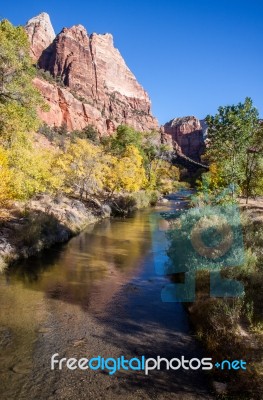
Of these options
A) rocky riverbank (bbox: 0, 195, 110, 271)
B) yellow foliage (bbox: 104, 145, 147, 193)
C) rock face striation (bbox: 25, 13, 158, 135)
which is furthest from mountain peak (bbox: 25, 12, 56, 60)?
rocky riverbank (bbox: 0, 195, 110, 271)

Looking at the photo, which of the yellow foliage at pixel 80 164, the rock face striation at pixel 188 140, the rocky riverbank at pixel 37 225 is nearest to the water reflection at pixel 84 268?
the rocky riverbank at pixel 37 225

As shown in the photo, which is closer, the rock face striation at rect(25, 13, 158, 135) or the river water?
the river water

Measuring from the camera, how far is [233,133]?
86.2 ft

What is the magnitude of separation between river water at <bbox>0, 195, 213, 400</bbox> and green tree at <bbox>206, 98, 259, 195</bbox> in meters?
12.8

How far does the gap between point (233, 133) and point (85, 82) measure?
389 feet

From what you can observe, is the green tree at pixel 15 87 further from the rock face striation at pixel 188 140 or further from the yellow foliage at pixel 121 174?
the rock face striation at pixel 188 140

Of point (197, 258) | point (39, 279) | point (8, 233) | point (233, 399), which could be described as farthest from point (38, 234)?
point (233, 399)

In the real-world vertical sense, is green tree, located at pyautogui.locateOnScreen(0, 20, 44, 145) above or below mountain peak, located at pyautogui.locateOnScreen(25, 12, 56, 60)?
below

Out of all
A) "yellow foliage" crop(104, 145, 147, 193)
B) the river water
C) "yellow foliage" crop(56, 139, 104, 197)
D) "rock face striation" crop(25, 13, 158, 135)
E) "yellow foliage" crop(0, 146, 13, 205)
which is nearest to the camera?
the river water

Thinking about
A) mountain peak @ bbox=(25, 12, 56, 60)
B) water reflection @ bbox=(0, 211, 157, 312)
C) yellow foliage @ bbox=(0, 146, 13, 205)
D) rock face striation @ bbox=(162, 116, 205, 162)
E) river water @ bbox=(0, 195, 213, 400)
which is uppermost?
mountain peak @ bbox=(25, 12, 56, 60)

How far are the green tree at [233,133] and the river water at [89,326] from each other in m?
12.8

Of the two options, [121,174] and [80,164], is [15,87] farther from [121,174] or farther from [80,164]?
[121,174]

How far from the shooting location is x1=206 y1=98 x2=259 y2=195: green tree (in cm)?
2542

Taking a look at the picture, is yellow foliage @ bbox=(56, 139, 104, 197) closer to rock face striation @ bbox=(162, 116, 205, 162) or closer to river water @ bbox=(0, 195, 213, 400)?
river water @ bbox=(0, 195, 213, 400)
